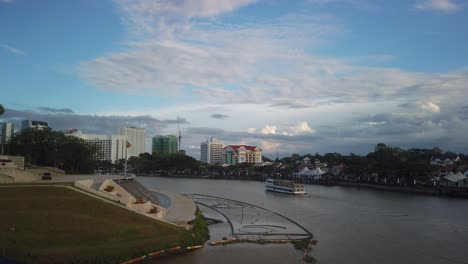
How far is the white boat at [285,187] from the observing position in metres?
67.5

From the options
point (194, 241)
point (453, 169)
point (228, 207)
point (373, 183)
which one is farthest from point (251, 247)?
point (453, 169)

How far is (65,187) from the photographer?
86.8 feet

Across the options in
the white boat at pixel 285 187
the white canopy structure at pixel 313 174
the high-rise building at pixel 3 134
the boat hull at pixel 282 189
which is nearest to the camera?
the high-rise building at pixel 3 134

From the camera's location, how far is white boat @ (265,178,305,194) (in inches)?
2657

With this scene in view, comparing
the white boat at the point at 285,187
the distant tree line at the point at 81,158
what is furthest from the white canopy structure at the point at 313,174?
the white boat at the point at 285,187

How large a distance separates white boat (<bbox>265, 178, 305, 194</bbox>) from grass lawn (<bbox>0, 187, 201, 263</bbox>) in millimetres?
44231

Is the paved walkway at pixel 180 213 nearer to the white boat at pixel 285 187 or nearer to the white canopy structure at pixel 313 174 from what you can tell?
the white boat at pixel 285 187

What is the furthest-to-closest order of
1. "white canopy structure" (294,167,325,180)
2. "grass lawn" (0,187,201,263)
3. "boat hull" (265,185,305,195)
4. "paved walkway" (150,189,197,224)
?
"white canopy structure" (294,167,325,180)
"boat hull" (265,185,305,195)
"paved walkway" (150,189,197,224)
"grass lawn" (0,187,201,263)

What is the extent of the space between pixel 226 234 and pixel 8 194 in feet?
48.1

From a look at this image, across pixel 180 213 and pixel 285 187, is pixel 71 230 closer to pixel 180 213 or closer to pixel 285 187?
pixel 180 213

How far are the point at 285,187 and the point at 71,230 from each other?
5337 centimetres

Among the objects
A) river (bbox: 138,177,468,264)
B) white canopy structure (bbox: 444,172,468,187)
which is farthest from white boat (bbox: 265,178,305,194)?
white canopy structure (bbox: 444,172,468,187)

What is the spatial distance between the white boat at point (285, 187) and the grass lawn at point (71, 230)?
1741 inches

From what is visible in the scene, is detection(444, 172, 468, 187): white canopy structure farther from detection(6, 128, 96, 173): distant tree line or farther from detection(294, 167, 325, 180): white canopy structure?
detection(6, 128, 96, 173): distant tree line
